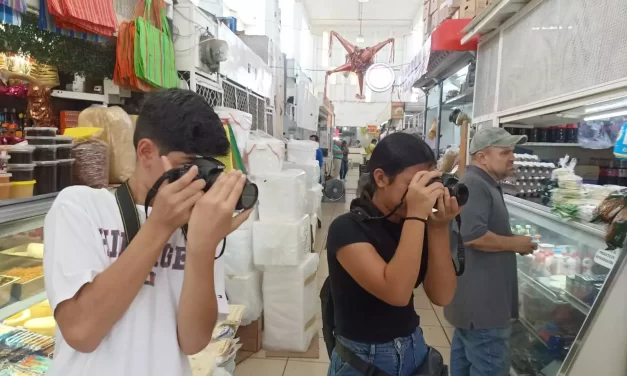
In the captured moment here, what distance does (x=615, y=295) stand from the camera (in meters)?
1.82

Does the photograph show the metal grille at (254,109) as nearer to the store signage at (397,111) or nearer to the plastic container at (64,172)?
the plastic container at (64,172)

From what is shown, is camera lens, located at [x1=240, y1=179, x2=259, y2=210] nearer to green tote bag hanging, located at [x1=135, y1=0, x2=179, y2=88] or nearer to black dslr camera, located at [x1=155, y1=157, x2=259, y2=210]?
black dslr camera, located at [x1=155, y1=157, x2=259, y2=210]

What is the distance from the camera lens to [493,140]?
7.58ft

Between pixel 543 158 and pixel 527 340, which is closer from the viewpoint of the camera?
pixel 527 340

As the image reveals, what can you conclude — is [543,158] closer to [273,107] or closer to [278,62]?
[273,107]

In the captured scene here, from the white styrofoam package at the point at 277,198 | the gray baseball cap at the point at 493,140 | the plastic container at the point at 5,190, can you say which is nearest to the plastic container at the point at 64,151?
the plastic container at the point at 5,190

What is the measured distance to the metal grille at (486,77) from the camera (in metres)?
3.37

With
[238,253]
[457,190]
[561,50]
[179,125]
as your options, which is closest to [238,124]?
[238,253]

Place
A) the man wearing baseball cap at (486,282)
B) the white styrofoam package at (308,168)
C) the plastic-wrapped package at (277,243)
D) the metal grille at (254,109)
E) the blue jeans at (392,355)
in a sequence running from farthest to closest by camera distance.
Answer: the metal grille at (254,109)
the white styrofoam package at (308,168)
the plastic-wrapped package at (277,243)
the man wearing baseball cap at (486,282)
the blue jeans at (392,355)

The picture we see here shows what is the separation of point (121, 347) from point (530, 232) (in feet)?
10.1

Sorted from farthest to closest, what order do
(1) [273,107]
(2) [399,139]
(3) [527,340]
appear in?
(1) [273,107]
(3) [527,340]
(2) [399,139]

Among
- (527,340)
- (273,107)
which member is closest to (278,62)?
(273,107)

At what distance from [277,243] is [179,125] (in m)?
2.32

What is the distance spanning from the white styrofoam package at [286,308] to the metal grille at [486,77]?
2.01m
